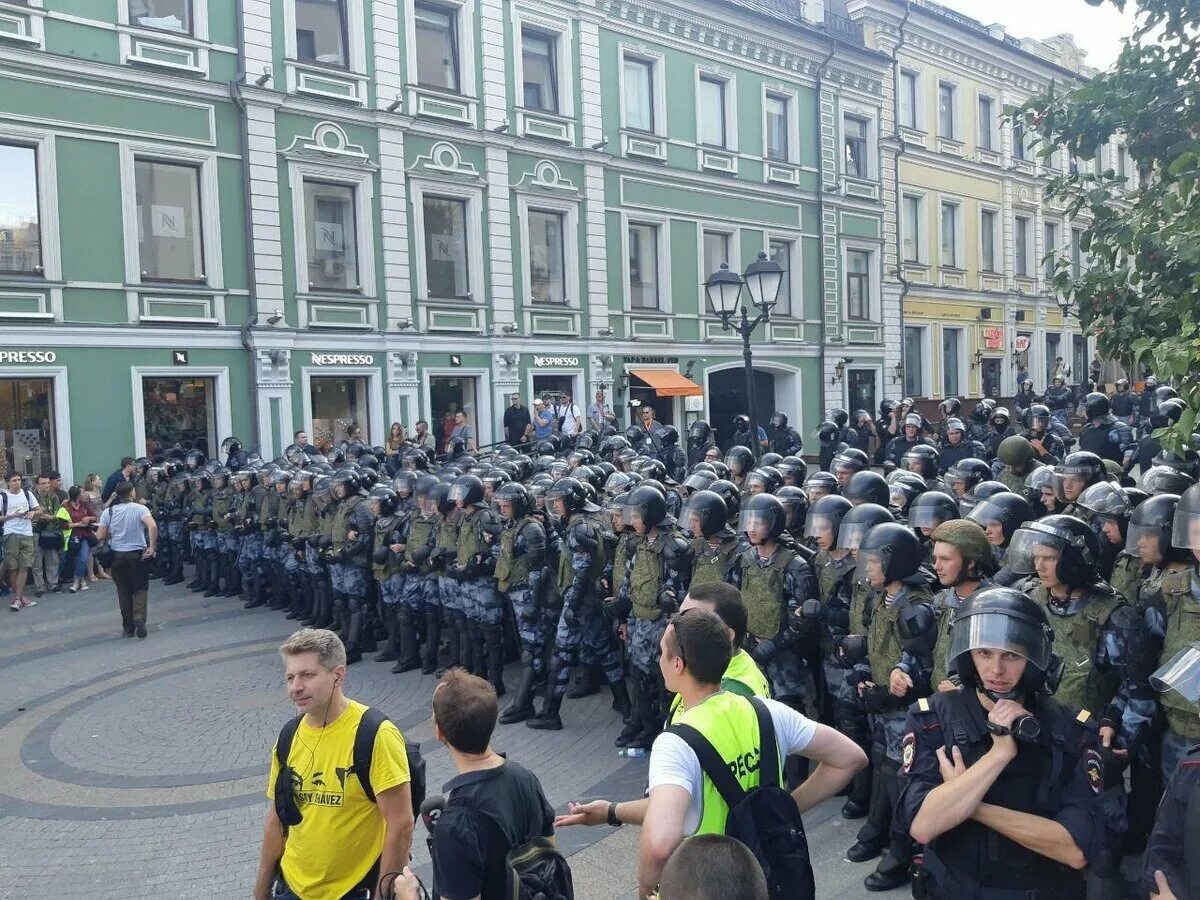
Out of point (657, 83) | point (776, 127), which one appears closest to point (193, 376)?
point (657, 83)

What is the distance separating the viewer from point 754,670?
12.4ft

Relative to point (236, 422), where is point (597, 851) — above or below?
below

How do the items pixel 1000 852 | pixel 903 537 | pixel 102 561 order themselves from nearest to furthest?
pixel 1000 852, pixel 903 537, pixel 102 561

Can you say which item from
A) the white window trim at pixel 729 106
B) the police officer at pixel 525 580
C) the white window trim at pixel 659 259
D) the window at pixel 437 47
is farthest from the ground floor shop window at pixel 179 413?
the white window trim at pixel 729 106

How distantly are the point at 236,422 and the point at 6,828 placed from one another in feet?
42.3

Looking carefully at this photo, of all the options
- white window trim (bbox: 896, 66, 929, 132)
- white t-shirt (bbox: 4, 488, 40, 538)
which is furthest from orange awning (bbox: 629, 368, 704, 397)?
white t-shirt (bbox: 4, 488, 40, 538)

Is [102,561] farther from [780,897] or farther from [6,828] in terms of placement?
[780,897]

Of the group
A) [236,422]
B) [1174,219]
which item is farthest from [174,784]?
[236,422]

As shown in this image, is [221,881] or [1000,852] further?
[221,881]

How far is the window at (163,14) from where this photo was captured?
17.5m

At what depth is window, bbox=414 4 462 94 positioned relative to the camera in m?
21.1

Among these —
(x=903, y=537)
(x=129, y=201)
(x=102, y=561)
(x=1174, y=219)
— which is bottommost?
(x=102, y=561)

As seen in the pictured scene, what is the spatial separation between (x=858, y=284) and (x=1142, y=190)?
78.7ft

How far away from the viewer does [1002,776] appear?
9.28ft
